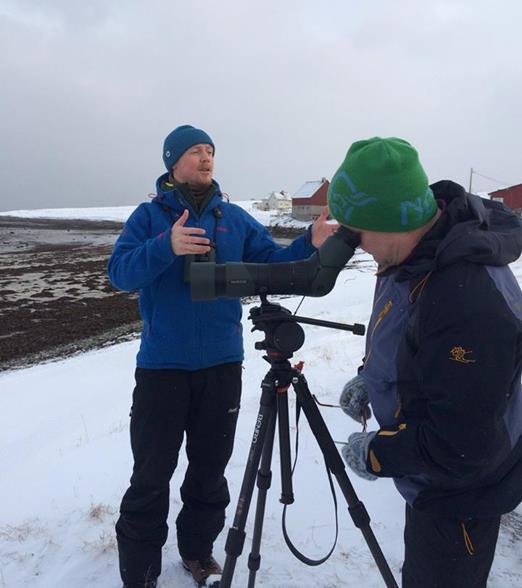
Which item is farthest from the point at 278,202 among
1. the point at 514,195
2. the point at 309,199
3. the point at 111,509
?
the point at 111,509

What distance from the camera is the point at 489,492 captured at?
1.67 meters

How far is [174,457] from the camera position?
8.38 feet

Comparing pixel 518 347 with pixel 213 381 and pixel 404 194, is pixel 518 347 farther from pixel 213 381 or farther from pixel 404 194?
pixel 213 381

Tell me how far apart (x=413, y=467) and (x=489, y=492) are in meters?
0.33

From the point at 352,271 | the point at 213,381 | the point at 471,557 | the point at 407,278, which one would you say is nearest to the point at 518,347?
the point at 407,278

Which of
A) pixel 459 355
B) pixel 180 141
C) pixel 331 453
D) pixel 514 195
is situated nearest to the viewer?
pixel 459 355

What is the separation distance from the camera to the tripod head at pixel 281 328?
Result: 196 cm

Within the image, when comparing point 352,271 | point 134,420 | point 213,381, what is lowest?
point 352,271

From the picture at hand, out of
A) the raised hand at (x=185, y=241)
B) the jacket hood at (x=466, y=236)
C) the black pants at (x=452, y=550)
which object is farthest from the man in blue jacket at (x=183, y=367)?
the black pants at (x=452, y=550)

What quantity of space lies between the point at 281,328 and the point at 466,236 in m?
0.80

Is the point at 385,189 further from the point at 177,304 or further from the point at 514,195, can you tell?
the point at 514,195

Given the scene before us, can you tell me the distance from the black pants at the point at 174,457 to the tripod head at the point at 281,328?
2.19ft

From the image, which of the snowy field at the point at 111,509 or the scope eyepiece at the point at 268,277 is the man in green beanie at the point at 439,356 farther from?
the snowy field at the point at 111,509

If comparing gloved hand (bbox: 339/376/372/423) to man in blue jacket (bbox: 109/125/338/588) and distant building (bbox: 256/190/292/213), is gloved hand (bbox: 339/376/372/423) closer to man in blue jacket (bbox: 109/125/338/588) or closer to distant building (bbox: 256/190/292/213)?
man in blue jacket (bbox: 109/125/338/588)
